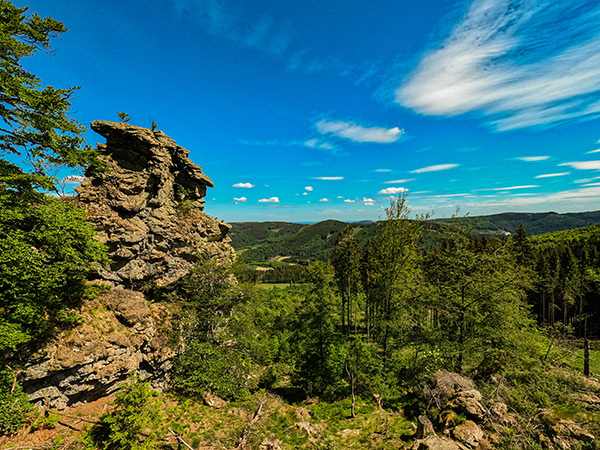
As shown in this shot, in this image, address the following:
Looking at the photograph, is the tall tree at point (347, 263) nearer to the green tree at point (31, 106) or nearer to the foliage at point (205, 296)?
the foliage at point (205, 296)

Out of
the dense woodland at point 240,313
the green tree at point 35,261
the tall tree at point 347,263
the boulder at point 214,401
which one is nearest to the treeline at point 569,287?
the dense woodland at point 240,313

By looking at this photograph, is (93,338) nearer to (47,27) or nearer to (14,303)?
(14,303)

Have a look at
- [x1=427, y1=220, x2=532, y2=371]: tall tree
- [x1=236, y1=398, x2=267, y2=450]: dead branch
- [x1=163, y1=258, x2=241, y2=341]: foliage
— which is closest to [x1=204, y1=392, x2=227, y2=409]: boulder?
[x1=236, y1=398, x2=267, y2=450]: dead branch

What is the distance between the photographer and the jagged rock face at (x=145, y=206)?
15727 millimetres

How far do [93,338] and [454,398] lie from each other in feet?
61.0

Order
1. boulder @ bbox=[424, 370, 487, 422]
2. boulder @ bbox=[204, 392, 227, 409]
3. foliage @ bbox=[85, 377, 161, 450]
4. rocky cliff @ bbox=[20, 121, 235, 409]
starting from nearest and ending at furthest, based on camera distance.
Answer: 1. foliage @ bbox=[85, 377, 161, 450]
2. boulder @ bbox=[424, 370, 487, 422]
3. rocky cliff @ bbox=[20, 121, 235, 409]
4. boulder @ bbox=[204, 392, 227, 409]

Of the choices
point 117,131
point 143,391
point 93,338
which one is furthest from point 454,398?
point 117,131

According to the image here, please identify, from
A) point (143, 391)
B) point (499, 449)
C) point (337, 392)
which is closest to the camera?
point (499, 449)

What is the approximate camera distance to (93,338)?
12.0 meters

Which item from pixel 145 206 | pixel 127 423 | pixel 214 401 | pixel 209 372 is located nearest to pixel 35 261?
pixel 127 423

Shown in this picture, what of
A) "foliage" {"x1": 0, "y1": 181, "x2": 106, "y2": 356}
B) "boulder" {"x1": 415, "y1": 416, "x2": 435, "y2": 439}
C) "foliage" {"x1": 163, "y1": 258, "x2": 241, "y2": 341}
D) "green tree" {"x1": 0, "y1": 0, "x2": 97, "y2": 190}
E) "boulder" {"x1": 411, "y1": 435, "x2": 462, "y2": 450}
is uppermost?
"green tree" {"x1": 0, "y1": 0, "x2": 97, "y2": 190}

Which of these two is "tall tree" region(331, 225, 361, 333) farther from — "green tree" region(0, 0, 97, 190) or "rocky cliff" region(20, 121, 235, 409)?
"green tree" region(0, 0, 97, 190)

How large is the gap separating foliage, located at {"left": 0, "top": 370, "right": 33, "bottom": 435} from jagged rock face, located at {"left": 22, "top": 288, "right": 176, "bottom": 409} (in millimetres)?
531

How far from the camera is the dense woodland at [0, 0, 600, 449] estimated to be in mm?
9273
